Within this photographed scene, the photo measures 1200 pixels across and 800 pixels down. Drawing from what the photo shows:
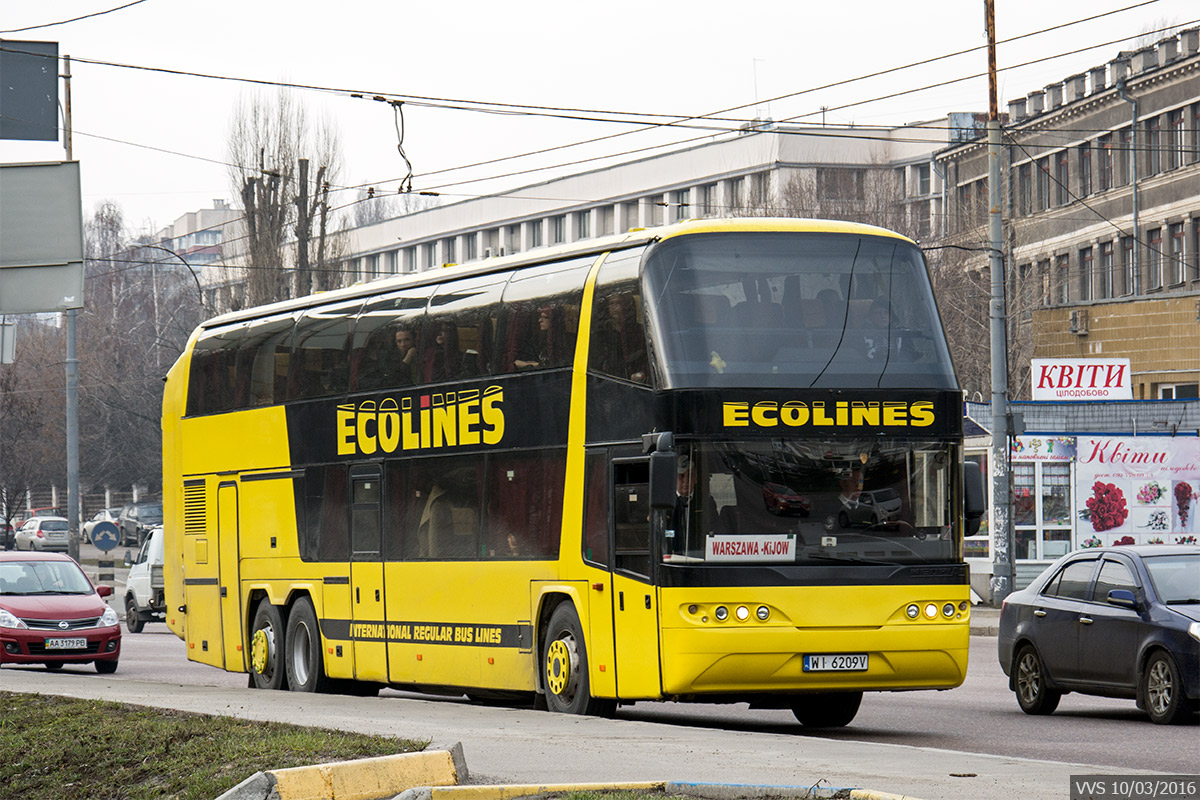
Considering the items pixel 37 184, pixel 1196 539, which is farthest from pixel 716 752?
pixel 1196 539

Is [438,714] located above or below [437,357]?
below

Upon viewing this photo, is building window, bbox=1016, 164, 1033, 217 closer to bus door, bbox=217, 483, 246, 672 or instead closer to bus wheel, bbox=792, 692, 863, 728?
bus door, bbox=217, 483, 246, 672

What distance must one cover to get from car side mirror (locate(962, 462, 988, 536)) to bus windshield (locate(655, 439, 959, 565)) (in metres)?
0.34

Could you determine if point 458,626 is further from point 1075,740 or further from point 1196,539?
point 1196,539

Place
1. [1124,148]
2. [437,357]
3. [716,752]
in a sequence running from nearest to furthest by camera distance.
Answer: [716,752], [437,357], [1124,148]

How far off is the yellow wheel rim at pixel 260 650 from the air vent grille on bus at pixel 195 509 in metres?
1.77

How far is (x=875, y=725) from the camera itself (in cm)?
1521

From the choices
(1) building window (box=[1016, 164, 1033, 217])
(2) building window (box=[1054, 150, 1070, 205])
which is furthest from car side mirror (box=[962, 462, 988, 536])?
(1) building window (box=[1016, 164, 1033, 217])

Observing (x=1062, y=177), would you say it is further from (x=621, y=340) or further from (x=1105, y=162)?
(x=621, y=340)

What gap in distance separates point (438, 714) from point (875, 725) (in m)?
3.75

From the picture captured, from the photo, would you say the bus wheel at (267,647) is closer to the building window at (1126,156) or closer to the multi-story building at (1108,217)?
the multi-story building at (1108,217)

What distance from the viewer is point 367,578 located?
57.9 ft

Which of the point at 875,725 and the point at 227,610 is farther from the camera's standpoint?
the point at 227,610

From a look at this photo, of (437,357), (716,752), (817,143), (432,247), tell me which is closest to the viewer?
(716,752)
